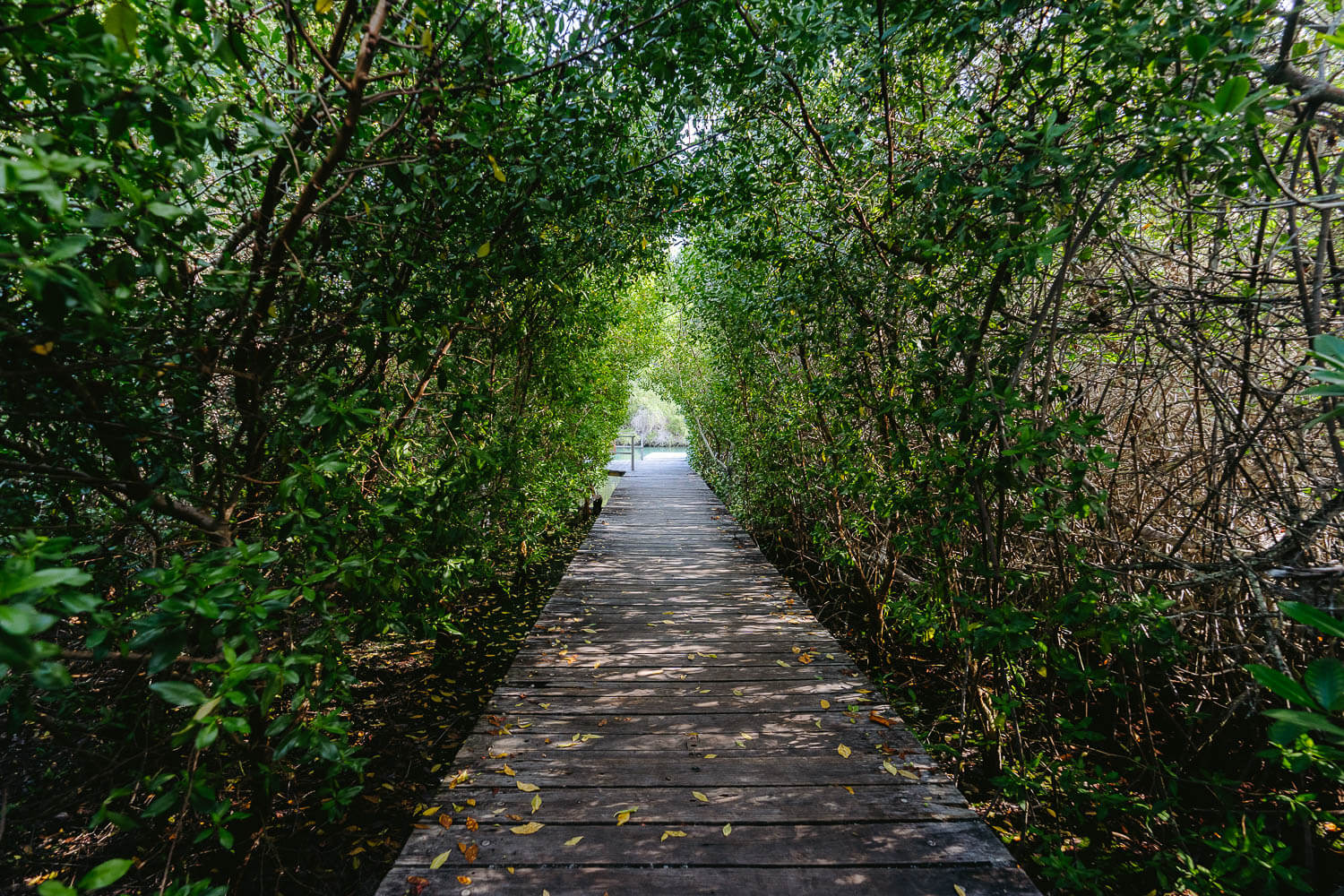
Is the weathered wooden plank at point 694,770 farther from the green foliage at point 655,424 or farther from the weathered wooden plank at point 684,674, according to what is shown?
the green foliage at point 655,424

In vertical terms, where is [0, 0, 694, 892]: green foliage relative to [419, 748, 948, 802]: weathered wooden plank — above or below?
above

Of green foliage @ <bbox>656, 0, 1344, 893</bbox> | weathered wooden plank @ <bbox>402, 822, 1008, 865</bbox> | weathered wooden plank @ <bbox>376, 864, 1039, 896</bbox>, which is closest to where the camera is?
green foliage @ <bbox>656, 0, 1344, 893</bbox>

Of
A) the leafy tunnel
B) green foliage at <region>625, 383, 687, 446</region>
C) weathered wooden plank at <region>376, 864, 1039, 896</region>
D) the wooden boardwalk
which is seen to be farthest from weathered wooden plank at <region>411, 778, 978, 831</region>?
green foliage at <region>625, 383, 687, 446</region>

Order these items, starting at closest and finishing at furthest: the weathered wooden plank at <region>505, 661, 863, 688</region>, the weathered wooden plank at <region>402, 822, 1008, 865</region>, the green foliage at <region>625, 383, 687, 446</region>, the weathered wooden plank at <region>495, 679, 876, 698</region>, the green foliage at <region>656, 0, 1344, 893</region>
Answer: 1. the green foliage at <region>656, 0, 1344, 893</region>
2. the weathered wooden plank at <region>402, 822, 1008, 865</region>
3. the weathered wooden plank at <region>495, 679, 876, 698</region>
4. the weathered wooden plank at <region>505, 661, 863, 688</region>
5. the green foliage at <region>625, 383, 687, 446</region>

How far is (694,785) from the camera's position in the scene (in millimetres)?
2367

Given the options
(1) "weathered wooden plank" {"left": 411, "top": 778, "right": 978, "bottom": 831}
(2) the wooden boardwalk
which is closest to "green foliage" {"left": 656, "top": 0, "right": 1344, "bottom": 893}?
(1) "weathered wooden plank" {"left": 411, "top": 778, "right": 978, "bottom": 831}

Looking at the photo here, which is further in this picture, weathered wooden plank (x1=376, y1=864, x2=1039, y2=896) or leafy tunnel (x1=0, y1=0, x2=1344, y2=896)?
weathered wooden plank (x1=376, y1=864, x2=1039, y2=896)

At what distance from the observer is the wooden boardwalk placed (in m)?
1.91

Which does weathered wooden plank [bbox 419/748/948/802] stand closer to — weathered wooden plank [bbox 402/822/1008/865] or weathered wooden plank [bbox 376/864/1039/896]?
weathered wooden plank [bbox 402/822/1008/865]

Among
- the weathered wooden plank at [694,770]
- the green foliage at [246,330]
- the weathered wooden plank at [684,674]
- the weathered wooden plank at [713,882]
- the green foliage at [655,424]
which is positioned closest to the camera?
the green foliage at [246,330]

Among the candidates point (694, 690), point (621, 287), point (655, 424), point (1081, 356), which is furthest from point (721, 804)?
point (655, 424)

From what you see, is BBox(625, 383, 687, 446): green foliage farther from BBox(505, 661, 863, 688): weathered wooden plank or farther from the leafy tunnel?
the leafy tunnel

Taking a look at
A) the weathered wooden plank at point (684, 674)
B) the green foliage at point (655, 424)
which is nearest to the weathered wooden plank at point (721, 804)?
the weathered wooden plank at point (684, 674)

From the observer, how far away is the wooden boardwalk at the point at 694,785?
1905mm
